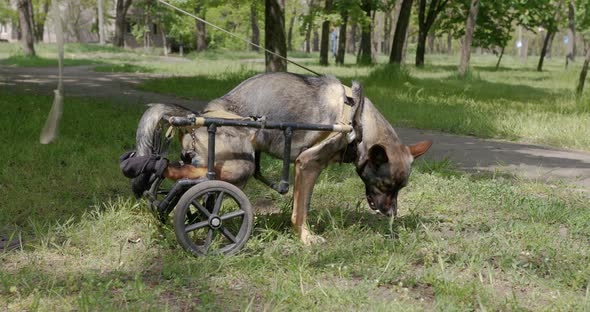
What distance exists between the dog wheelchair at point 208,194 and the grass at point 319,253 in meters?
0.14

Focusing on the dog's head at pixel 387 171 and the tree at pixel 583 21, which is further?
the tree at pixel 583 21

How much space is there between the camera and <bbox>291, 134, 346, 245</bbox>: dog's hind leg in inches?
175

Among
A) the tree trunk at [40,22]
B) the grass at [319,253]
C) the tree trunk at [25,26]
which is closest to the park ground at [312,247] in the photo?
the grass at [319,253]

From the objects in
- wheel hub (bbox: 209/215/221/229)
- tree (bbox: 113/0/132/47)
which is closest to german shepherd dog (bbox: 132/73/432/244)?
wheel hub (bbox: 209/215/221/229)

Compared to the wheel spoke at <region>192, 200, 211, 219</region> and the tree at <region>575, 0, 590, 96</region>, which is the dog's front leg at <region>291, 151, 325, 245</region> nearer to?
the wheel spoke at <region>192, 200, 211, 219</region>

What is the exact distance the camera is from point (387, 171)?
4.50 meters

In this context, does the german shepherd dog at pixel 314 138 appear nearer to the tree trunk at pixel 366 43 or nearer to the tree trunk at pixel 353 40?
the tree trunk at pixel 366 43

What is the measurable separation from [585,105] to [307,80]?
10615 millimetres

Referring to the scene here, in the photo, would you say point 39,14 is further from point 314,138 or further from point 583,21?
point 314,138

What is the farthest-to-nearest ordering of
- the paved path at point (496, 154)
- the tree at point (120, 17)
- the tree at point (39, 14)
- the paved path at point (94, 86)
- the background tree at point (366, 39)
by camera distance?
the tree at point (39, 14)
the tree at point (120, 17)
the background tree at point (366, 39)
the paved path at point (94, 86)
the paved path at point (496, 154)

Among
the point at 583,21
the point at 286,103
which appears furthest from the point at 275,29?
the point at 583,21

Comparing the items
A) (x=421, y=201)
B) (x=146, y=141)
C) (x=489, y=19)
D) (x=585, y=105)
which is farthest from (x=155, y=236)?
(x=489, y=19)

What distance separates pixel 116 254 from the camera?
13.8 feet

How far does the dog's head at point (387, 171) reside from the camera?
14.7ft
